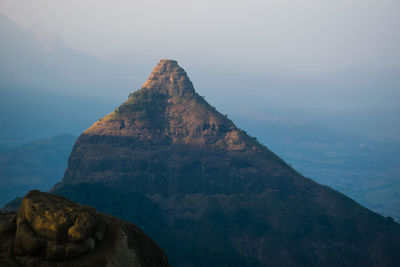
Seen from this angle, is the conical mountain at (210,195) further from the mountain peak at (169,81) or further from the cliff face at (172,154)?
the mountain peak at (169,81)

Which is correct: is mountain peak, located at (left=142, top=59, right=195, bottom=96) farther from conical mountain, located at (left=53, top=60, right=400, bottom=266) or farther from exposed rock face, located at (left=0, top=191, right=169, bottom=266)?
exposed rock face, located at (left=0, top=191, right=169, bottom=266)

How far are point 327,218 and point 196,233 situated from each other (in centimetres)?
3624

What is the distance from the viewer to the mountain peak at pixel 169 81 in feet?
403

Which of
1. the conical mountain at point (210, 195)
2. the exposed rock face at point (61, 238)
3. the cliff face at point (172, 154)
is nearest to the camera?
the exposed rock face at point (61, 238)

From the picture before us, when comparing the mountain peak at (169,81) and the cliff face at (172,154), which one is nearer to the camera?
the cliff face at (172,154)

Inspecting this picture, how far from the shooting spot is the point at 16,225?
18.4m

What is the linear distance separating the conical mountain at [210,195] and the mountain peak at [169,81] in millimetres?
5560

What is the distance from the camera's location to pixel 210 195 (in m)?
98.4

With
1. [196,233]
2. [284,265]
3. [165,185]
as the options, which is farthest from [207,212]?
[284,265]

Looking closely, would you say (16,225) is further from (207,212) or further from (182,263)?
(207,212)

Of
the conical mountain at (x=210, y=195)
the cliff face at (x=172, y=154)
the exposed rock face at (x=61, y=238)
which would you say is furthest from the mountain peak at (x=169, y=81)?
the exposed rock face at (x=61, y=238)

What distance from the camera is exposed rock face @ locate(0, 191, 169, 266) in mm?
16734

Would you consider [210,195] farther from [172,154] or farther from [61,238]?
[61,238]

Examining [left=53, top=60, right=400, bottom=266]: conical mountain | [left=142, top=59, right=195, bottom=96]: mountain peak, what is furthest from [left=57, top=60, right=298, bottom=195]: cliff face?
[left=142, top=59, right=195, bottom=96]: mountain peak
